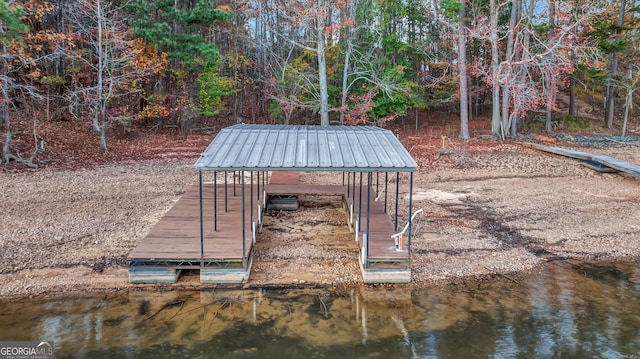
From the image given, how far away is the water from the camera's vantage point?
16.9ft

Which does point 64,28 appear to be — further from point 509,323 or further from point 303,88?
point 509,323

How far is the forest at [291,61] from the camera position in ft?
50.2

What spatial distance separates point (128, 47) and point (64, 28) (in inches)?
147

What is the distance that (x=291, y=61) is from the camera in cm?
1973

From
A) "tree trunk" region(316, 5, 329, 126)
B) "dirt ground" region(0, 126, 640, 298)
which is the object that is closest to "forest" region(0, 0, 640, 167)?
"tree trunk" region(316, 5, 329, 126)

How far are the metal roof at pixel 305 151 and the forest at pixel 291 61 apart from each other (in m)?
8.32

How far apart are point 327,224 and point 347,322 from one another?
3632 millimetres

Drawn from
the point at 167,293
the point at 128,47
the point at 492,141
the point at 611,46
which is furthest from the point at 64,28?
the point at 611,46

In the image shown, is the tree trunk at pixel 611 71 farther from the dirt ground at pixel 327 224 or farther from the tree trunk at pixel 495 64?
the dirt ground at pixel 327 224

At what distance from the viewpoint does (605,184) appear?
12.5 m

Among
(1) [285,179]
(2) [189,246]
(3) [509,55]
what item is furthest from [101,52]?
(3) [509,55]

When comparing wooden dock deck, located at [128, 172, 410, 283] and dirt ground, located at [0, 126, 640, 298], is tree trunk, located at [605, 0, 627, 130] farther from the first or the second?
wooden dock deck, located at [128, 172, 410, 283]

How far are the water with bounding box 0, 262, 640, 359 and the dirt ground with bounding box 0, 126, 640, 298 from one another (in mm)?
440

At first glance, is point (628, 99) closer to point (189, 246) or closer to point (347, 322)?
point (347, 322)
